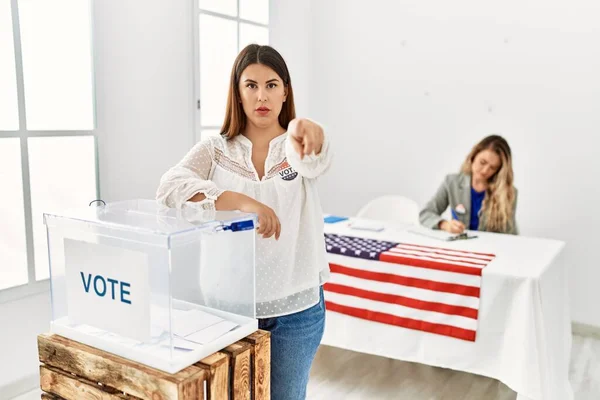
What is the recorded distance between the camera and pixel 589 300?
11.5ft

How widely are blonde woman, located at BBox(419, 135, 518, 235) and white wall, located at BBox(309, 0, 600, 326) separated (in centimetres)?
58

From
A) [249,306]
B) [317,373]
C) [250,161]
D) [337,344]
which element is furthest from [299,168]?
[317,373]

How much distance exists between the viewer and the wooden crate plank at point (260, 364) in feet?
3.15

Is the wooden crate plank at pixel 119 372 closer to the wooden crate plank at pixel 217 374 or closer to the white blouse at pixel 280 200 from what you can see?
the wooden crate plank at pixel 217 374

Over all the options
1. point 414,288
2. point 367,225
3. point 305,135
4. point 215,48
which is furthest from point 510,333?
point 215,48

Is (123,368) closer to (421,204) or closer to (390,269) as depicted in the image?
(390,269)

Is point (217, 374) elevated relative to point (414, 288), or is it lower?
elevated

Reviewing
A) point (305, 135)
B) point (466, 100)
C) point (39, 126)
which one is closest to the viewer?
point (305, 135)

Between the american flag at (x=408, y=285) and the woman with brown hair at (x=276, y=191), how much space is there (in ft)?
4.05

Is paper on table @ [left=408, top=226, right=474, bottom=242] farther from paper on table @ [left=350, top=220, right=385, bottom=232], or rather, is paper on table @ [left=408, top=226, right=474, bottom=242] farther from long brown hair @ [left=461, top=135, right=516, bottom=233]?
long brown hair @ [left=461, top=135, right=516, bottom=233]

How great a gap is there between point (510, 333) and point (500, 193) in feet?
3.62

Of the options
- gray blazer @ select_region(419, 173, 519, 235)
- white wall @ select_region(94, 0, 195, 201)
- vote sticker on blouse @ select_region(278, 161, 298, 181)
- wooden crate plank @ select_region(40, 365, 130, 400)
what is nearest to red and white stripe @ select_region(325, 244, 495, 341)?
gray blazer @ select_region(419, 173, 519, 235)

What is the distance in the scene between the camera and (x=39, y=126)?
2.61m

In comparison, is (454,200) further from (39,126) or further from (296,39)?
(39,126)
